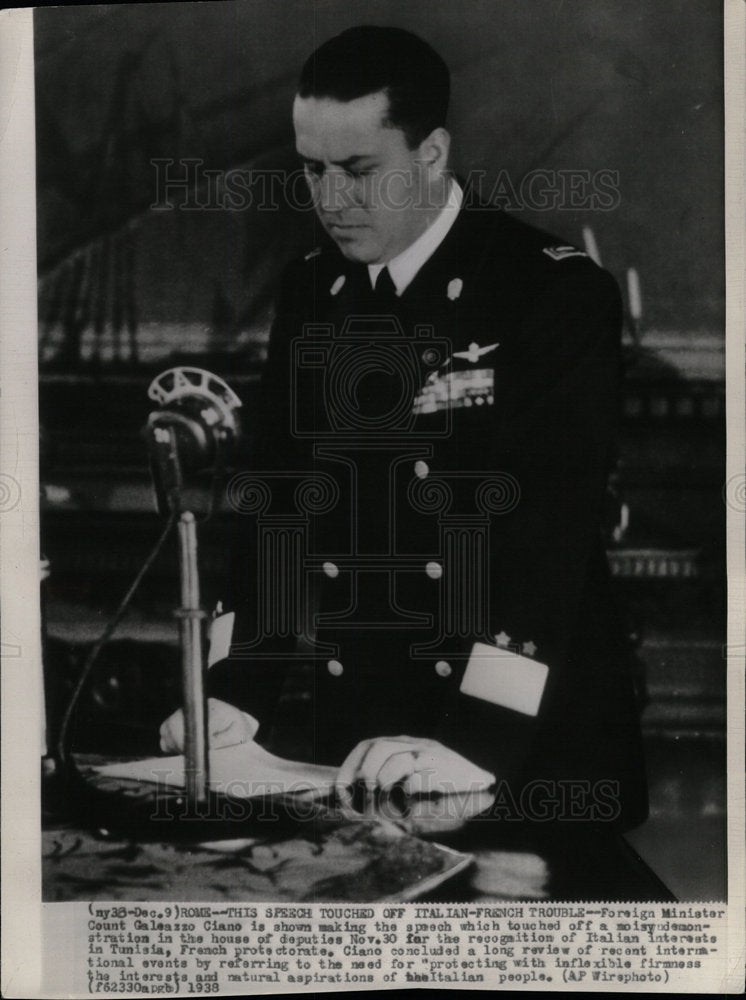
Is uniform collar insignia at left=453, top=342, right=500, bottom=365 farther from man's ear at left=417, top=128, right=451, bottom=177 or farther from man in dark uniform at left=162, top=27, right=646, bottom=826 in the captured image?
man's ear at left=417, top=128, right=451, bottom=177

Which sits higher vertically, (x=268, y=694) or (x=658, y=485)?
(x=658, y=485)

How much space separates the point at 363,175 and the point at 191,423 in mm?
505

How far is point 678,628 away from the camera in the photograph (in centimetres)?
Result: 164

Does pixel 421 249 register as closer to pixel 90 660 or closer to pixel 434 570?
pixel 434 570

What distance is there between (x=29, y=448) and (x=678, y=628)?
3.76 ft

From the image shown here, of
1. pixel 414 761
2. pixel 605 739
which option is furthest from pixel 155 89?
pixel 605 739

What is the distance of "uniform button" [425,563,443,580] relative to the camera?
5.36 feet

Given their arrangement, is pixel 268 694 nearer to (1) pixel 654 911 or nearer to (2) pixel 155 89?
(1) pixel 654 911

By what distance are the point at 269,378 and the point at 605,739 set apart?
83 cm

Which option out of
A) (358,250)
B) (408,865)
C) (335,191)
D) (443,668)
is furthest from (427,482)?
(408,865)

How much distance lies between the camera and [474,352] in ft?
5.35

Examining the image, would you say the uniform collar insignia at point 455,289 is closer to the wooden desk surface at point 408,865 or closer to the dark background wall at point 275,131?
the dark background wall at point 275,131

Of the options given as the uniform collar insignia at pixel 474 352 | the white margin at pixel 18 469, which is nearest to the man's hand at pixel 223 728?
the white margin at pixel 18 469

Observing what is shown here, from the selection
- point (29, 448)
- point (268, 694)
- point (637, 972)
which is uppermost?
point (29, 448)
